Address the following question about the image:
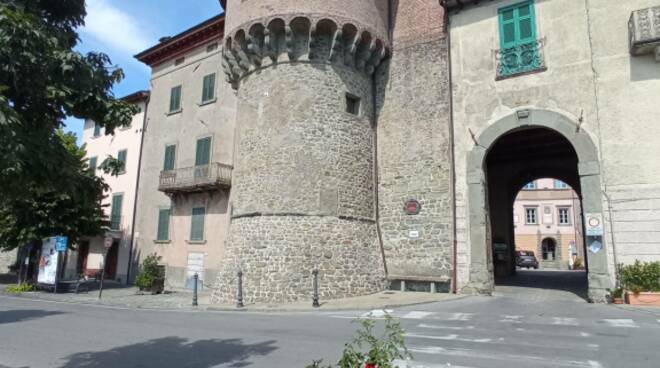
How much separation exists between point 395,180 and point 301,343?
32.2 feet

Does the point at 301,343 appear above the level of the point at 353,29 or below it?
below

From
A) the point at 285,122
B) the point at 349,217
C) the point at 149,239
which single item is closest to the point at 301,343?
the point at 349,217

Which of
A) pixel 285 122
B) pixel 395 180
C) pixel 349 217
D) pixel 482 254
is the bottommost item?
pixel 482 254

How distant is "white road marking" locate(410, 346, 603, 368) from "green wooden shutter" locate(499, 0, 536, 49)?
1124 cm

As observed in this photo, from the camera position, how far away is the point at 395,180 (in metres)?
16.1

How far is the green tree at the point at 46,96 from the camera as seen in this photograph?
159 inches

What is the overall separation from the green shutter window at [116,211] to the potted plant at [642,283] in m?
23.5

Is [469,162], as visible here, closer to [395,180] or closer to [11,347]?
[395,180]

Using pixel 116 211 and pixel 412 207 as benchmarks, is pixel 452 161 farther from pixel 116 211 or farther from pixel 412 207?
pixel 116 211

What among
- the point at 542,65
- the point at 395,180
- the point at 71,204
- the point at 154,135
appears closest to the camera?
the point at 542,65

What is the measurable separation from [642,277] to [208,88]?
1871 centimetres

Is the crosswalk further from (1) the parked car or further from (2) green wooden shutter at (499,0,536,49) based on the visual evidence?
(1) the parked car

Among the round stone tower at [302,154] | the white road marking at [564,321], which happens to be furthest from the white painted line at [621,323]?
the round stone tower at [302,154]

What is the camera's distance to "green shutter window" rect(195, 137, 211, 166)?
66.9ft
